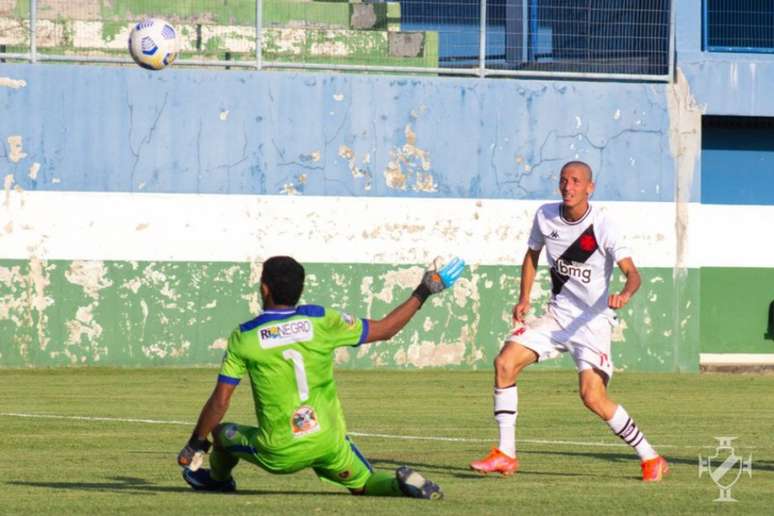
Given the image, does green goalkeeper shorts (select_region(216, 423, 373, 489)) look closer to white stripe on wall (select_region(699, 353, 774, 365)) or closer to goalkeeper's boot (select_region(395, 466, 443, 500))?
goalkeeper's boot (select_region(395, 466, 443, 500))

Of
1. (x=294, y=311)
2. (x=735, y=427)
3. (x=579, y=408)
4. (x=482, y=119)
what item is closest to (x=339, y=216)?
(x=482, y=119)

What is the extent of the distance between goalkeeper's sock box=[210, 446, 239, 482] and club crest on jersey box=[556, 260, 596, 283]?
300 cm

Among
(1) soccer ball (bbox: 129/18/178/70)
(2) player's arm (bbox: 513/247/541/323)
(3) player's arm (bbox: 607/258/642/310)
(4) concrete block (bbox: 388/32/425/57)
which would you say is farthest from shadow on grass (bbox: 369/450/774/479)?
(4) concrete block (bbox: 388/32/425/57)

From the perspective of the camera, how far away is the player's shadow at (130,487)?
31.1ft

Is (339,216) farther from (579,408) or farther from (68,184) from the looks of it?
(579,408)

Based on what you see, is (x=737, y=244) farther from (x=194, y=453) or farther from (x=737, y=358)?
(x=194, y=453)

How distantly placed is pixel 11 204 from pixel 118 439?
828cm

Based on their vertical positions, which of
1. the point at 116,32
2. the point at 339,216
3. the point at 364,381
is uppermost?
the point at 116,32

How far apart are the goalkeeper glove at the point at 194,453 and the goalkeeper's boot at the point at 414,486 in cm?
108

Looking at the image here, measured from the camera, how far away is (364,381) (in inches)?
785

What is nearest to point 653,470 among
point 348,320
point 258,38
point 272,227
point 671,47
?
point 348,320

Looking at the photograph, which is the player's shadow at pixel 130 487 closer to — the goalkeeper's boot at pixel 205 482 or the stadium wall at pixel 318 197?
the goalkeeper's boot at pixel 205 482

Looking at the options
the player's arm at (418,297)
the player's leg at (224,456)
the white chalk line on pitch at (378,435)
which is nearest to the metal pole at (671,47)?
the white chalk line on pitch at (378,435)

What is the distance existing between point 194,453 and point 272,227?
12.6 meters
